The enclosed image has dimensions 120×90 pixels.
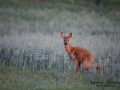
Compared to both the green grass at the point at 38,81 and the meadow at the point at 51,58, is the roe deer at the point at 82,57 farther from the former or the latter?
the green grass at the point at 38,81

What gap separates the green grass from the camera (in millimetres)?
9195

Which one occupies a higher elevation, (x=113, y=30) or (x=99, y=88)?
(x=113, y=30)

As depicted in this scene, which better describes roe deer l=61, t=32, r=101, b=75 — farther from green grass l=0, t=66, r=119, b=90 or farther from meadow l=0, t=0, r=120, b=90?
green grass l=0, t=66, r=119, b=90

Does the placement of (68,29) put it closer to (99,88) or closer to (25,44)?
(25,44)

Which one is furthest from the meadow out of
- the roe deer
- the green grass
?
the roe deer

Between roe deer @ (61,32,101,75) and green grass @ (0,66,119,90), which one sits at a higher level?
roe deer @ (61,32,101,75)

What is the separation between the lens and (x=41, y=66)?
33.3 feet

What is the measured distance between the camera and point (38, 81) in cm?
955

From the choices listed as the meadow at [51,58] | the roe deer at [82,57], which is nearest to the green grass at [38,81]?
the meadow at [51,58]

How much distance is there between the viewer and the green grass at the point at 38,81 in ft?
30.2

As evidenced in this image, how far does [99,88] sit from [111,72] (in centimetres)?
77

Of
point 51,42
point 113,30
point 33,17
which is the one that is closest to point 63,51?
point 51,42

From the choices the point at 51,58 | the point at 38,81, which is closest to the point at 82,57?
the point at 51,58

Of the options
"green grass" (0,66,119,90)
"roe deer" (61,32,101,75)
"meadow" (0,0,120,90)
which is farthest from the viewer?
"roe deer" (61,32,101,75)
